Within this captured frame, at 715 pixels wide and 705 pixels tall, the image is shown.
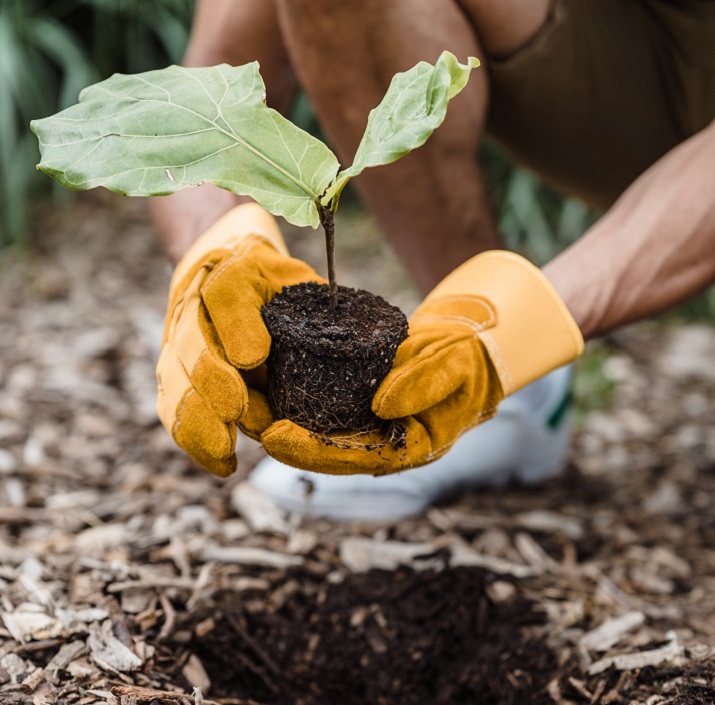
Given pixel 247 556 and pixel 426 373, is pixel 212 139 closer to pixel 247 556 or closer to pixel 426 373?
pixel 426 373

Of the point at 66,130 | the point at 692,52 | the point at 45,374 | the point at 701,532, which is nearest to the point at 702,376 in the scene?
the point at 701,532

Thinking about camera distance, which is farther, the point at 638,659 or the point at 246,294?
the point at 638,659

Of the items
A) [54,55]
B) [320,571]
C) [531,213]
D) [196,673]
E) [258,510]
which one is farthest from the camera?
[54,55]

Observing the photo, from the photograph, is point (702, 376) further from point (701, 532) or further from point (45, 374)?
point (45, 374)

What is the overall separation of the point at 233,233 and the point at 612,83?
87 cm

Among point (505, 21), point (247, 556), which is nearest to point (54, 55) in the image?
point (505, 21)

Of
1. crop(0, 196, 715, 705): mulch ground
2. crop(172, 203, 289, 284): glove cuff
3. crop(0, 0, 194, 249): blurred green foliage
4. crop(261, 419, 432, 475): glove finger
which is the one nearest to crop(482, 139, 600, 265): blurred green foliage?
crop(0, 196, 715, 705): mulch ground

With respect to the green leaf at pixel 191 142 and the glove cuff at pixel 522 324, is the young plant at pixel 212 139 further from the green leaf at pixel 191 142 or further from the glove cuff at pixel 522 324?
the glove cuff at pixel 522 324

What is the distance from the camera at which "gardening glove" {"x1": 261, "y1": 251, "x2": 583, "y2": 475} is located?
1.05 meters

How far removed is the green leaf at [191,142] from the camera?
98cm

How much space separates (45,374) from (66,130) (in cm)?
135

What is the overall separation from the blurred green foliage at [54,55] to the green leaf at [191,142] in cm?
201

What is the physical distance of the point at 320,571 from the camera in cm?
146

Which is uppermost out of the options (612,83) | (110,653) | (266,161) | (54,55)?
(266,161)
